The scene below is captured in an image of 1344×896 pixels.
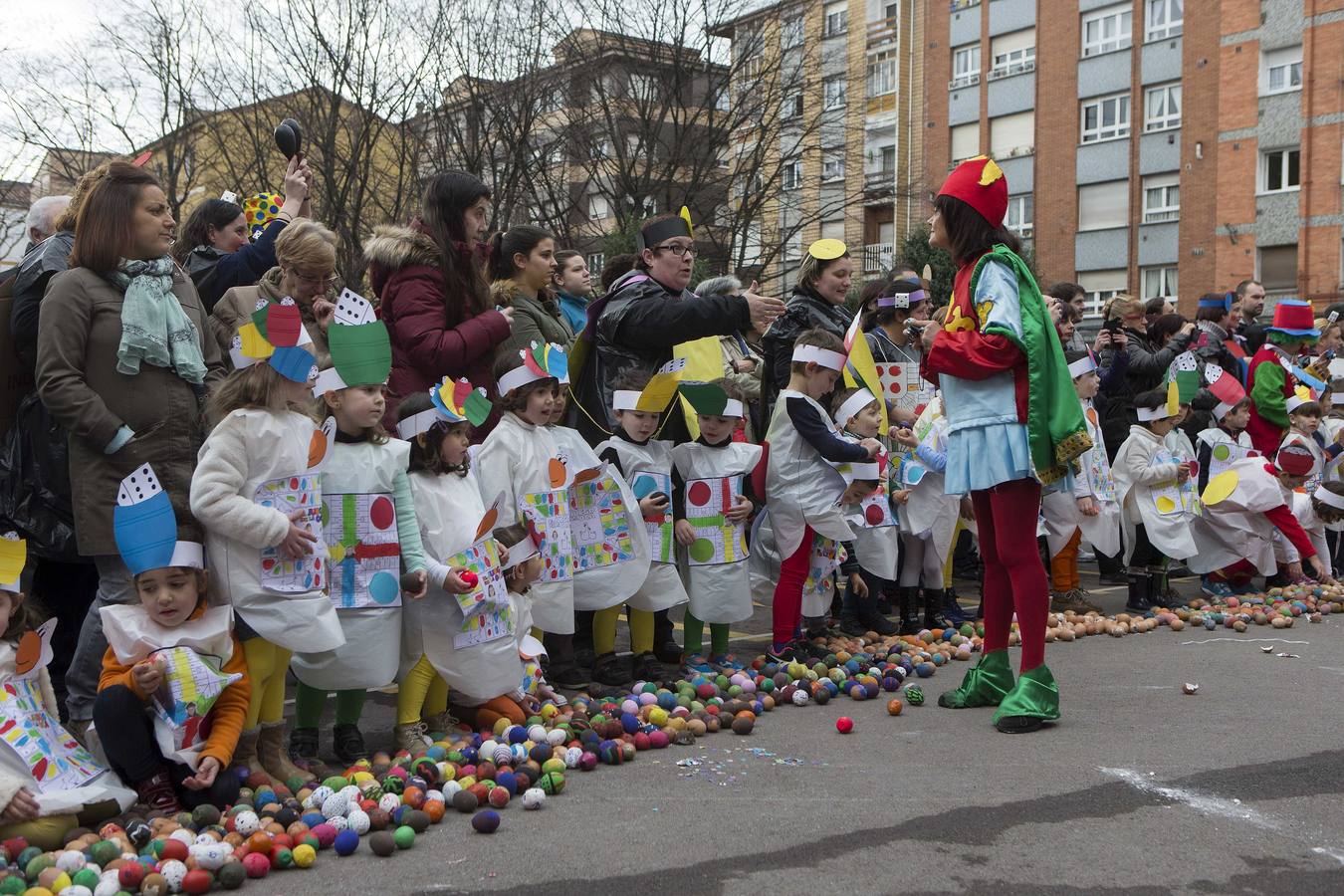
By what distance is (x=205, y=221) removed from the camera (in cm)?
664

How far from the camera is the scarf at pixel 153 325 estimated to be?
489 centimetres

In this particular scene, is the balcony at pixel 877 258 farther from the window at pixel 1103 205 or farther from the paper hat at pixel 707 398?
the paper hat at pixel 707 398

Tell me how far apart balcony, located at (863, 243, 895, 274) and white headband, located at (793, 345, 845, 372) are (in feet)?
127

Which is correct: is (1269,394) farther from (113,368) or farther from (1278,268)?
(1278,268)

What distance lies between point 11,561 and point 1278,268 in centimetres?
3781

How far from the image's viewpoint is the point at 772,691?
19.9 feet

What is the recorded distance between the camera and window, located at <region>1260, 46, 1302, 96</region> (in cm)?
3628

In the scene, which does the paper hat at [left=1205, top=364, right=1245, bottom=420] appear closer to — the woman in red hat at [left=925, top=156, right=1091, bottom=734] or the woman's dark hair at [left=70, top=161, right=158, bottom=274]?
the woman in red hat at [left=925, top=156, right=1091, bottom=734]

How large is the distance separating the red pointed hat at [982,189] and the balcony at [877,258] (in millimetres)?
39939

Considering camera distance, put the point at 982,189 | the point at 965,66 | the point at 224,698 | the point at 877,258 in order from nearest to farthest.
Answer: the point at 224,698, the point at 982,189, the point at 965,66, the point at 877,258

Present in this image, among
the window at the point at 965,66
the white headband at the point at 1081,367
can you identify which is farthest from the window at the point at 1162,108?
the white headband at the point at 1081,367

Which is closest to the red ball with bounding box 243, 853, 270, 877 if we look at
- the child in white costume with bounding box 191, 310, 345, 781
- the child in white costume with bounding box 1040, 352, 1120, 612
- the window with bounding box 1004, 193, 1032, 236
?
the child in white costume with bounding box 191, 310, 345, 781

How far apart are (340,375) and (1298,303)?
970 centimetres

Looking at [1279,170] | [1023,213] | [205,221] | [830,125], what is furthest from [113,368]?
[1023,213]
